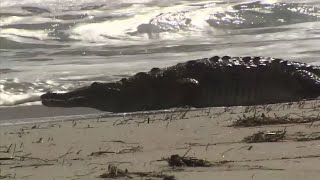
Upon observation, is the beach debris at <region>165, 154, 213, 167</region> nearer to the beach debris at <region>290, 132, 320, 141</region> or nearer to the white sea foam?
the beach debris at <region>290, 132, 320, 141</region>

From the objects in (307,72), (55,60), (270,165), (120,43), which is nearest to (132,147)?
(270,165)

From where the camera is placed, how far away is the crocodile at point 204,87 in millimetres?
7000

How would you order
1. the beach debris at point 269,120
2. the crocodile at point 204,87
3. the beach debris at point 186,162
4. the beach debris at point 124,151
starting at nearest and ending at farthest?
the beach debris at point 186,162, the beach debris at point 124,151, the beach debris at point 269,120, the crocodile at point 204,87

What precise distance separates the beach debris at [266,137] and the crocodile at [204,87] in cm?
283

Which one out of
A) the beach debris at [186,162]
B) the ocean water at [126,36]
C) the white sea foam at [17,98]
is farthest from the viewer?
the ocean water at [126,36]

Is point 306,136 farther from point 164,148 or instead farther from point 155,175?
point 155,175

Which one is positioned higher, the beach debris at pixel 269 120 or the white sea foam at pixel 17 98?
the beach debris at pixel 269 120

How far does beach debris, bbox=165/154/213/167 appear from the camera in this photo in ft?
10.5

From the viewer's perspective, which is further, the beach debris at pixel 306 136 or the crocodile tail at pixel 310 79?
the crocodile tail at pixel 310 79

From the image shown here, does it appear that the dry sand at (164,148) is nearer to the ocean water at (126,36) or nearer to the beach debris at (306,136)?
the beach debris at (306,136)

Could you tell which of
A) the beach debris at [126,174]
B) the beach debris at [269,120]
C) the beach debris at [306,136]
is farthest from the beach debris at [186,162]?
the beach debris at [269,120]

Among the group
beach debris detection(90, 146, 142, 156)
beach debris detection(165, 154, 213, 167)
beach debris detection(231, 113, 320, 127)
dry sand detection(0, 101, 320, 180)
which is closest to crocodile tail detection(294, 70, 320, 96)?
dry sand detection(0, 101, 320, 180)

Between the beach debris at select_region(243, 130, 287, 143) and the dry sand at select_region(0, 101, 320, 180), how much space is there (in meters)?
0.03

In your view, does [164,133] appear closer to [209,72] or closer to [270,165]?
[270,165]
